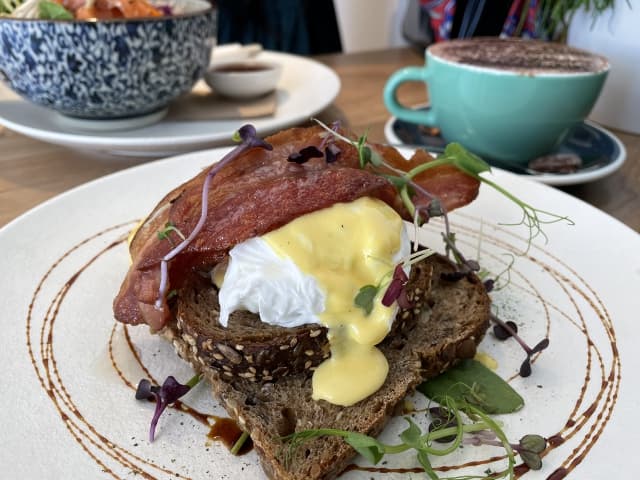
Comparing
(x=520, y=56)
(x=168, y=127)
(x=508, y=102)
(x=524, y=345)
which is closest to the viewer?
(x=524, y=345)

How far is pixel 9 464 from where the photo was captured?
987 mm

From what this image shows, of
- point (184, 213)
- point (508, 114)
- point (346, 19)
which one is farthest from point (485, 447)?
point (346, 19)

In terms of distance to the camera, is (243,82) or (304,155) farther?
(243,82)

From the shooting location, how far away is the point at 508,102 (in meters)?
→ 2.15

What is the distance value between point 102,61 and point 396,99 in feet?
4.14

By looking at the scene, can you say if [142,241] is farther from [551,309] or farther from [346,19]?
[346,19]

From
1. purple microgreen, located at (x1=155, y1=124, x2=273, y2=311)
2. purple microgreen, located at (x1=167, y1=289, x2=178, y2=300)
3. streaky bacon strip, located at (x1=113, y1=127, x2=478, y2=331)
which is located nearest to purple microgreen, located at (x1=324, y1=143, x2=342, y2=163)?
streaky bacon strip, located at (x1=113, y1=127, x2=478, y2=331)

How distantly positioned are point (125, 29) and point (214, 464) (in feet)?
5.86

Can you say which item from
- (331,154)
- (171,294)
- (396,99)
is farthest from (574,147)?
(171,294)

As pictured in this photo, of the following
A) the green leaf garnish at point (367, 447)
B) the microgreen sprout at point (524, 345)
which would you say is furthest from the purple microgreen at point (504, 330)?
the green leaf garnish at point (367, 447)

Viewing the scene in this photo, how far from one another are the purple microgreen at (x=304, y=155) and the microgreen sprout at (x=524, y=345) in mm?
622

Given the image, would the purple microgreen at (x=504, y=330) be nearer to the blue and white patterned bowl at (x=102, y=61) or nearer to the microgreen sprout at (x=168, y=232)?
the microgreen sprout at (x=168, y=232)

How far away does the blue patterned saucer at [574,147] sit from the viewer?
6.72 feet

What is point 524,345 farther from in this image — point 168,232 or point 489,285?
point 168,232
